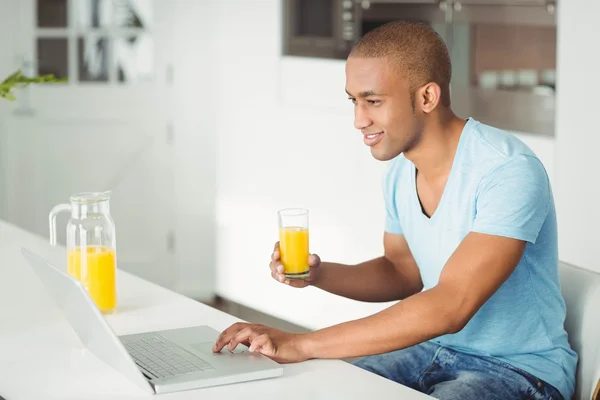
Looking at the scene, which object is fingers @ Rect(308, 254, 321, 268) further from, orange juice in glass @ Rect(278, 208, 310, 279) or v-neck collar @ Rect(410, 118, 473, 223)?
v-neck collar @ Rect(410, 118, 473, 223)

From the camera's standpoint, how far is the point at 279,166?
14.3 ft

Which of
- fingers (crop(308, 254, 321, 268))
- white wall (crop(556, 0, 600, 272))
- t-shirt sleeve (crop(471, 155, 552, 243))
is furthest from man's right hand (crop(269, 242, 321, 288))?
white wall (crop(556, 0, 600, 272))

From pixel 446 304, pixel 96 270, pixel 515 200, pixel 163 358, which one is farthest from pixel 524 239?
pixel 96 270

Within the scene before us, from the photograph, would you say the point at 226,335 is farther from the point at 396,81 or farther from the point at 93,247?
the point at 396,81

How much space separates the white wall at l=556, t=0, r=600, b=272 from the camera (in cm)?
293

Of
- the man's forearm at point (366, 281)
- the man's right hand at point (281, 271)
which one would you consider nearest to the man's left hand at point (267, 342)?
the man's right hand at point (281, 271)

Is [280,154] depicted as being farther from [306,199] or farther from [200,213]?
[200,213]

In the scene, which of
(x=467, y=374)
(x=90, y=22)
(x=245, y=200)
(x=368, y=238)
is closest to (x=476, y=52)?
(x=368, y=238)

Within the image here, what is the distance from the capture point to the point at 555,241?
1.96 m

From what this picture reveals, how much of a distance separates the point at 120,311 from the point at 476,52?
2037mm

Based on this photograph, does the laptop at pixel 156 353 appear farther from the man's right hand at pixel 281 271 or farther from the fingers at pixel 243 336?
the man's right hand at pixel 281 271

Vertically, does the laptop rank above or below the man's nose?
below

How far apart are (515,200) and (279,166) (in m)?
2.60

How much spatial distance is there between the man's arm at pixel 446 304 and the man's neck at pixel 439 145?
258 millimetres
